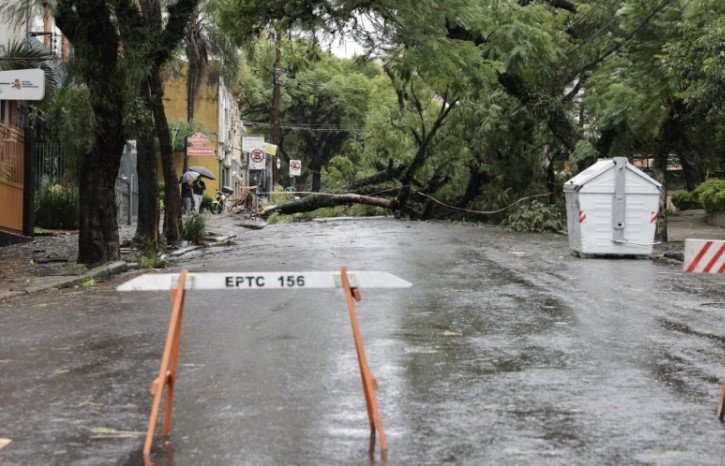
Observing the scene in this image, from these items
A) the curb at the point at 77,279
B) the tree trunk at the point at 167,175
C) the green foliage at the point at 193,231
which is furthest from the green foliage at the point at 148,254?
the green foliage at the point at 193,231

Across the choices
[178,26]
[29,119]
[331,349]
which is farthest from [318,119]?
[331,349]

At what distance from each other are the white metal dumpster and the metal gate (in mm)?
12569

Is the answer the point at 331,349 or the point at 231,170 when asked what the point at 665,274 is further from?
the point at 231,170

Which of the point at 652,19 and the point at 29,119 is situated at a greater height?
the point at 652,19

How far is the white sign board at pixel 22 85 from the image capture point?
48.0 feet

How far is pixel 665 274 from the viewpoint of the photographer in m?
16.1

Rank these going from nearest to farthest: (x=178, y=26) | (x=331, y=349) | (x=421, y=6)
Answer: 1. (x=331, y=349)
2. (x=178, y=26)
3. (x=421, y=6)

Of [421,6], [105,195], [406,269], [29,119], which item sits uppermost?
[421,6]

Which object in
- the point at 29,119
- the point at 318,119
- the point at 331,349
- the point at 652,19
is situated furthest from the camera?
the point at 318,119

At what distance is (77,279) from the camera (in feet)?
47.8

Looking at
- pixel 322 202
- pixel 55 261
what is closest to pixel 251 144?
pixel 322 202

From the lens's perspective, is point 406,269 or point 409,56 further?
point 409,56

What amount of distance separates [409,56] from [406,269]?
235 inches

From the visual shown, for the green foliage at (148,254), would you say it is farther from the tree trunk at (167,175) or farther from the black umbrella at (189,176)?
the black umbrella at (189,176)
